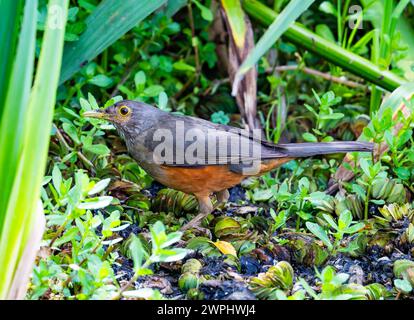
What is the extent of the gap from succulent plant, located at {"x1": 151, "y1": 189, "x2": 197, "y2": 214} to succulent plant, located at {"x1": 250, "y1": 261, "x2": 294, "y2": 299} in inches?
42.8

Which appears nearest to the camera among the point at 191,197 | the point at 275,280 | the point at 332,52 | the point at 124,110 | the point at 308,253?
the point at 275,280

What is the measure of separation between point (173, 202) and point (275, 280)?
1208 millimetres

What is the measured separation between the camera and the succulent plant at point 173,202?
15.0 ft

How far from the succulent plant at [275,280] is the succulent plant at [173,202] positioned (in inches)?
42.8

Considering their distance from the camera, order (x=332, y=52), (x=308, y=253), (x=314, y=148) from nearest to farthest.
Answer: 1. (x=308, y=253)
2. (x=314, y=148)
3. (x=332, y=52)

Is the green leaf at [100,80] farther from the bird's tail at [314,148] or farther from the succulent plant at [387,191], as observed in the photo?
the succulent plant at [387,191]

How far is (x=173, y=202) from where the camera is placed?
4609 millimetres

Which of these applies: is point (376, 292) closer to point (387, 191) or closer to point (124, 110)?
point (387, 191)

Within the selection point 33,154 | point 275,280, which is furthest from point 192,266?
point 33,154

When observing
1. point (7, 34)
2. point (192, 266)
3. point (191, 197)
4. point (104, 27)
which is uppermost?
point (104, 27)

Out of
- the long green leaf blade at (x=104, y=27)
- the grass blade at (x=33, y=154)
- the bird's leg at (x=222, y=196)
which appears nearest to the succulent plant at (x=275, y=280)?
the bird's leg at (x=222, y=196)

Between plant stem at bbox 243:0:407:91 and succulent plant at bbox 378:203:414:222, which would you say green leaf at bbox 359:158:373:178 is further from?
plant stem at bbox 243:0:407:91

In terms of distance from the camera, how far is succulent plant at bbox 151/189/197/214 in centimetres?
457
